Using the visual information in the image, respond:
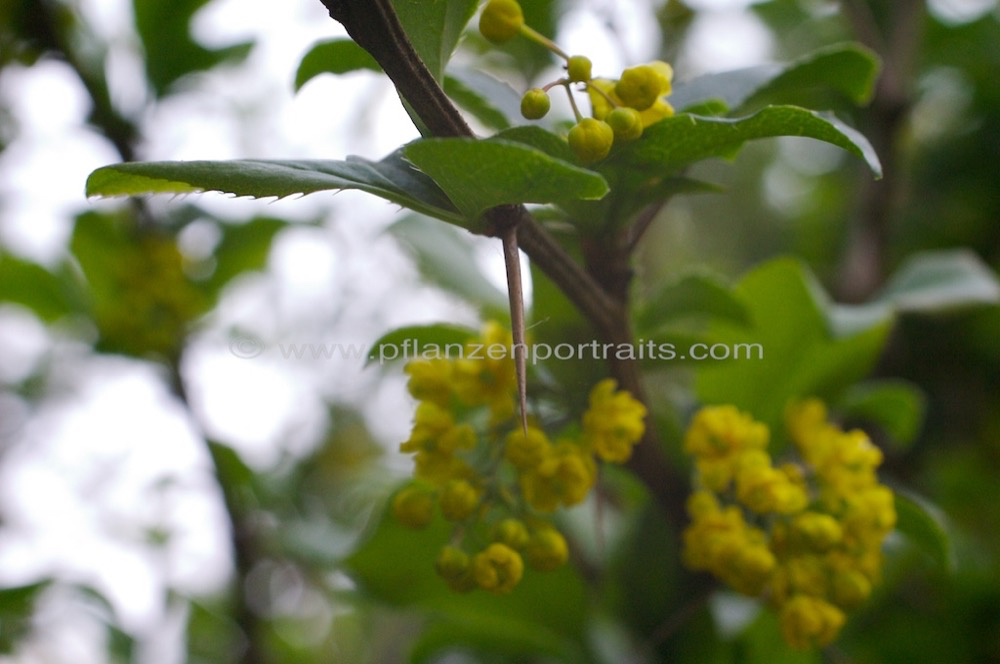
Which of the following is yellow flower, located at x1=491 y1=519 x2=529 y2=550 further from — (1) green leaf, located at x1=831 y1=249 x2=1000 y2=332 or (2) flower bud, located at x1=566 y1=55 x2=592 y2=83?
(1) green leaf, located at x1=831 y1=249 x2=1000 y2=332

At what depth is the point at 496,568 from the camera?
1.75ft

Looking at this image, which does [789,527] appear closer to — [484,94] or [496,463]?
[496,463]

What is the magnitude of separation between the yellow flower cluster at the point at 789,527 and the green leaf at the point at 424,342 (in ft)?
0.68

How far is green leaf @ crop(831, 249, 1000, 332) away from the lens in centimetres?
77

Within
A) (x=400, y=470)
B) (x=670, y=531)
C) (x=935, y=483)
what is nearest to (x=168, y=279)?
(x=400, y=470)

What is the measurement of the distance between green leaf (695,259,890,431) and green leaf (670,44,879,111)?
0.18 meters

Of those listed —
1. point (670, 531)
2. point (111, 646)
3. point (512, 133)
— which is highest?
point (512, 133)

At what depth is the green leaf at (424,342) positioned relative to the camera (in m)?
0.64

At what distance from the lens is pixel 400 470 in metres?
1.22

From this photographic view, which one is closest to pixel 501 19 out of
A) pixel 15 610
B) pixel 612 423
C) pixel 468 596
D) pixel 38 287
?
pixel 612 423

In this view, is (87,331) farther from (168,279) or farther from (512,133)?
(512,133)

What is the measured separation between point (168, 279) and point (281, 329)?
0.62m

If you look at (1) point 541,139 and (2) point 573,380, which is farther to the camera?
(2) point 573,380

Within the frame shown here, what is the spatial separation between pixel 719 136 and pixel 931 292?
1.56ft
